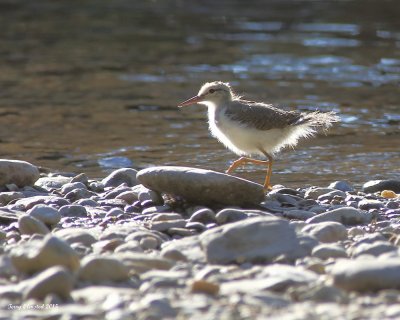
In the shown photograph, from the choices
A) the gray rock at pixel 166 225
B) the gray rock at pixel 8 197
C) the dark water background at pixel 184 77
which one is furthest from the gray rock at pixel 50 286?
the dark water background at pixel 184 77

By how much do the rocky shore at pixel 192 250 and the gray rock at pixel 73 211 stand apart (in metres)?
0.01

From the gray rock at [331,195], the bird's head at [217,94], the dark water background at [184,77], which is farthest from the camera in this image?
the dark water background at [184,77]

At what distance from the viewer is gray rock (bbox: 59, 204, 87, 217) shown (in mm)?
8336

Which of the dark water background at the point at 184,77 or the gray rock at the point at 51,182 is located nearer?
the gray rock at the point at 51,182

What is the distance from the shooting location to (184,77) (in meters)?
17.4

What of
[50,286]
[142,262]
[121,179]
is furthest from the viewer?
[121,179]

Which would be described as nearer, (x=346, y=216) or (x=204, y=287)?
(x=204, y=287)

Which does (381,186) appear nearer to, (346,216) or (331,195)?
(331,195)

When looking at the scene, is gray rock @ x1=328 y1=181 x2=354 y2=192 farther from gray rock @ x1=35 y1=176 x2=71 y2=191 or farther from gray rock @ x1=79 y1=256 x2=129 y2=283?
gray rock @ x1=79 y1=256 x2=129 y2=283

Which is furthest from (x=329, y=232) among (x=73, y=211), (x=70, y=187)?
(x=70, y=187)

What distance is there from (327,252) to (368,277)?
0.98 m

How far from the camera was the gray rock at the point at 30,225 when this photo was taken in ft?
23.8

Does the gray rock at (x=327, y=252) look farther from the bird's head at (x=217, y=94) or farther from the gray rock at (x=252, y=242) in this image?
the bird's head at (x=217, y=94)

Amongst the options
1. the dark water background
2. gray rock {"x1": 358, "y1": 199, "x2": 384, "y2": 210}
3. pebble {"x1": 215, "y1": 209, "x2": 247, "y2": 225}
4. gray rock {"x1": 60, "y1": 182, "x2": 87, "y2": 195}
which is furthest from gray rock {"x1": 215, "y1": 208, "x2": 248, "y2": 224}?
the dark water background
